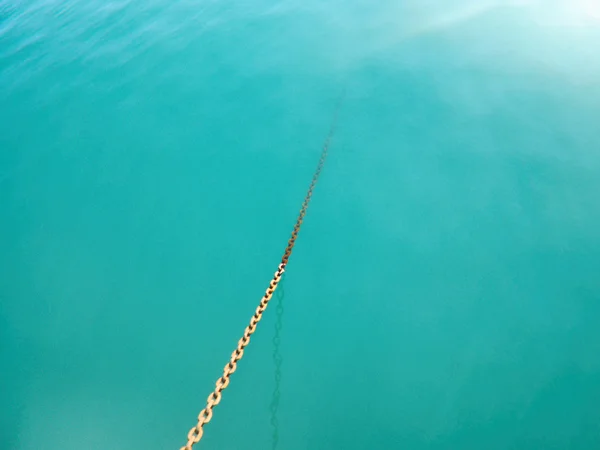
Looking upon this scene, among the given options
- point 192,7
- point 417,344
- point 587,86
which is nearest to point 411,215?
point 417,344

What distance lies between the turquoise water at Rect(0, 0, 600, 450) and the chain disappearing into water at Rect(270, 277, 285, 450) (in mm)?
69

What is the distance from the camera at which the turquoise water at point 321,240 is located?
10.7 ft

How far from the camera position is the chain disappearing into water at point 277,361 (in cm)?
318

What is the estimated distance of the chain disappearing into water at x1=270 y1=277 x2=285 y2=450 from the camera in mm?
3176

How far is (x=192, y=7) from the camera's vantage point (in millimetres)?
8852

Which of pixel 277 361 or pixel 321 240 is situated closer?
pixel 277 361

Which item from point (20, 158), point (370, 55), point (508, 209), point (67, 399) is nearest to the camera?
point (67, 399)

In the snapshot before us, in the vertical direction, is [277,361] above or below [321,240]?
below

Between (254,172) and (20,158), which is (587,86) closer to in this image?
(254,172)

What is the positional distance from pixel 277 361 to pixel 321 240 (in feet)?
5.11

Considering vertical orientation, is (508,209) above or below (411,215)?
below

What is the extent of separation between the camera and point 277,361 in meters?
3.54

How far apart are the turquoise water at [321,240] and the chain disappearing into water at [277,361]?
69 mm

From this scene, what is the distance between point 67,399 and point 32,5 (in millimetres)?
11930
